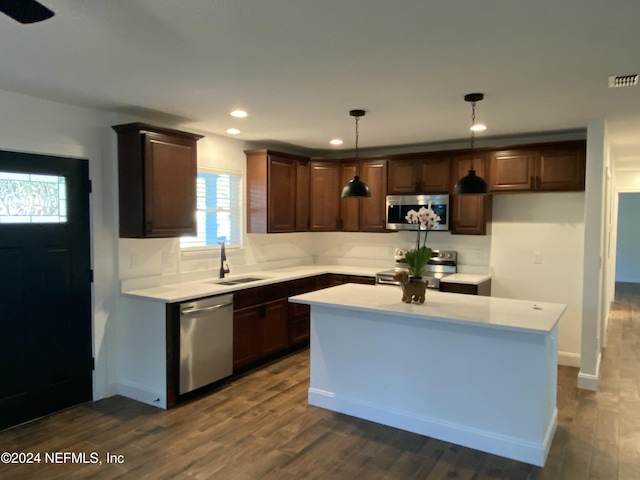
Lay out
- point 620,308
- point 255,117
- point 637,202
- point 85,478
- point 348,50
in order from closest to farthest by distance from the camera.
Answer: point 348,50, point 85,478, point 255,117, point 620,308, point 637,202

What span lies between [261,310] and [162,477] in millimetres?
2117

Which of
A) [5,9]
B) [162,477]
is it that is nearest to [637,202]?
[162,477]

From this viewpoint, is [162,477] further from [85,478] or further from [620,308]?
[620,308]

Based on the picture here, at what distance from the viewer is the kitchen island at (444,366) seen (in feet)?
9.64

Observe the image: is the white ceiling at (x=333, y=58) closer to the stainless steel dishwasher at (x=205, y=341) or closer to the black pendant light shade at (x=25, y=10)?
the black pendant light shade at (x=25, y=10)

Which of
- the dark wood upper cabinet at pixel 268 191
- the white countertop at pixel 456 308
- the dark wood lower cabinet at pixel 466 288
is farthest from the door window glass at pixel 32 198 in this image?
the dark wood lower cabinet at pixel 466 288

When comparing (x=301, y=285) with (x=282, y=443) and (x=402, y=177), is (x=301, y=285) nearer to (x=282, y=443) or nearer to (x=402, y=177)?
(x=402, y=177)

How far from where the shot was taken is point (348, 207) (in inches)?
235

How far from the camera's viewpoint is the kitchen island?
2939mm

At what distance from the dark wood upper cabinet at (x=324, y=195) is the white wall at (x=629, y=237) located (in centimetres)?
880

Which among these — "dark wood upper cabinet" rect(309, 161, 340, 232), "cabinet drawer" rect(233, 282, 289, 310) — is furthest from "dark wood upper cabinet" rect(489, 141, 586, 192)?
"cabinet drawer" rect(233, 282, 289, 310)

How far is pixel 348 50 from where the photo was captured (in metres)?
2.43

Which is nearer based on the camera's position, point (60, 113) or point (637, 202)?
point (60, 113)

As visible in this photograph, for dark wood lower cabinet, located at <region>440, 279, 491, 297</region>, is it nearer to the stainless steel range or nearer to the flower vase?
the stainless steel range
